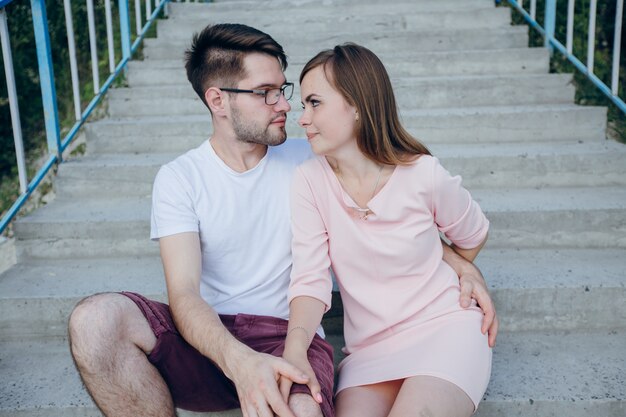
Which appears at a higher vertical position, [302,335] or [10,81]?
[10,81]

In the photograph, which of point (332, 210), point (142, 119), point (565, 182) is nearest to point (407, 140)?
point (332, 210)

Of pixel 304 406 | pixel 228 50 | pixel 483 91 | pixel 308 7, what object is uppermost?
pixel 308 7

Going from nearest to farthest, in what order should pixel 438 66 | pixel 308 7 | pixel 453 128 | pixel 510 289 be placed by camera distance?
pixel 510 289 < pixel 453 128 < pixel 438 66 < pixel 308 7

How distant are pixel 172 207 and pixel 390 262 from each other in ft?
2.19

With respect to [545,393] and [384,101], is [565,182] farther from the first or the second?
[384,101]

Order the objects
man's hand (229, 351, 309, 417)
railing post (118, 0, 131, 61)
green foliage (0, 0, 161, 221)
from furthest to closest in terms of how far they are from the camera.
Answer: green foliage (0, 0, 161, 221)
railing post (118, 0, 131, 61)
man's hand (229, 351, 309, 417)

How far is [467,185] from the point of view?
8.96 feet

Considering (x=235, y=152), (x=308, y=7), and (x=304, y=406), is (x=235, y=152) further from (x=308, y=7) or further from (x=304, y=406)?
(x=308, y=7)

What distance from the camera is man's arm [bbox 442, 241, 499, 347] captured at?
1.63 meters

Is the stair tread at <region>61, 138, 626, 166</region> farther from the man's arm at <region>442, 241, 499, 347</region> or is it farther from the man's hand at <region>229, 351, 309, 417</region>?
the man's hand at <region>229, 351, 309, 417</region>

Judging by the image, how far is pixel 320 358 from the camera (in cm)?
159

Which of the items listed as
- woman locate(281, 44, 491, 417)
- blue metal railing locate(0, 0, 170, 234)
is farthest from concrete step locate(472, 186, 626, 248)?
blue metal railing locate(0, 0, 170, 234)

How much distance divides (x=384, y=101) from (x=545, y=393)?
101 centimetres

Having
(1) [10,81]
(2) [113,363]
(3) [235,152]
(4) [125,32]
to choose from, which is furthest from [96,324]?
(4) [125,32]
